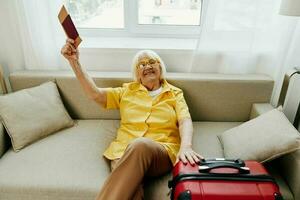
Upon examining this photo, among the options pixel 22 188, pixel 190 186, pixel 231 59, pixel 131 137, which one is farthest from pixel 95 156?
pixel 231 59

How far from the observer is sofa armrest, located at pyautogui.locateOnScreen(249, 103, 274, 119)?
5.90 feet

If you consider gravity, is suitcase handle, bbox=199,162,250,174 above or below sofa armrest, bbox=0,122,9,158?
above

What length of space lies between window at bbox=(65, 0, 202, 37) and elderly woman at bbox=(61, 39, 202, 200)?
2.06 ft

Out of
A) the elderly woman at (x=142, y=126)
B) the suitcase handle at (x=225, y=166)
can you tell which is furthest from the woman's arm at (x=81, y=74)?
the suitcase handle at (x=225, y=166)

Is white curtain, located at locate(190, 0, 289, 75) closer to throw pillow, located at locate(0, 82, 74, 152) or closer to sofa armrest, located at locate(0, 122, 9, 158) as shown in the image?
throw pillow, located at locate(0, 82, 74, 152)

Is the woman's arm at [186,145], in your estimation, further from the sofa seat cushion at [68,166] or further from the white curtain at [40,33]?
the white curtain at [40,33]

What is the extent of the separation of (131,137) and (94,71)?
2.40ft

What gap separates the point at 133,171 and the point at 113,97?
2.00 ft

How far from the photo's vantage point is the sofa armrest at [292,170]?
4.32 feet

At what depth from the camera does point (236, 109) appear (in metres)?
1.95

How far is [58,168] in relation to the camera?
151 centimetres

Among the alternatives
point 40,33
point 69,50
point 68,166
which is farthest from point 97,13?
point 68,166

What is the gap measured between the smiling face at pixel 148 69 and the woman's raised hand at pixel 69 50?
40cm

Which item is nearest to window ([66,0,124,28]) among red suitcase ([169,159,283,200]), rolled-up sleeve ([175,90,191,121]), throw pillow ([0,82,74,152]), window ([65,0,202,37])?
window ([65,0,202,37])
